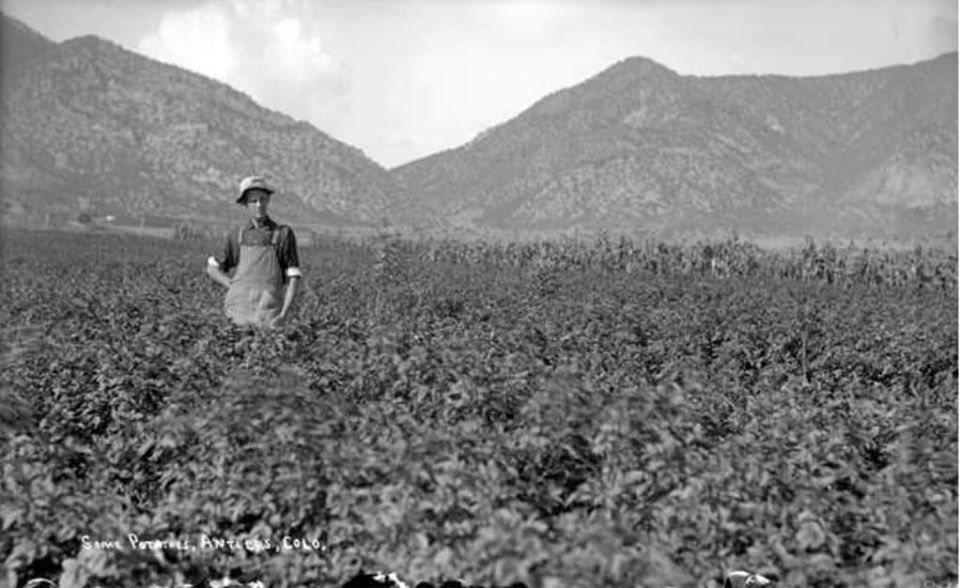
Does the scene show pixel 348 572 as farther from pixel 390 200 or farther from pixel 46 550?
pixel 390 200

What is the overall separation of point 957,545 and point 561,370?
78.4 inches

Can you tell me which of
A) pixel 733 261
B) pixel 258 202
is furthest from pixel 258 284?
pixel 733 261

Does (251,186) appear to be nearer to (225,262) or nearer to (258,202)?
(258,202)

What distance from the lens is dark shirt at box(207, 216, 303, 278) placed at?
7.22 m

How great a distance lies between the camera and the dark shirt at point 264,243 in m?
7.22

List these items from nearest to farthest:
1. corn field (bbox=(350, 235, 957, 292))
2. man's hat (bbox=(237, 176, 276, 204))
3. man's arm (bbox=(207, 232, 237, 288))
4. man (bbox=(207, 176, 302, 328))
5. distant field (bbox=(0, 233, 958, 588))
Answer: distant field (bbox=(0, 233, 958, 588))
man's hat (bbox=(237, 176, 276, 204))
man (bbox=(207, 176, 302, 328))
man's arm (bbox=(207, 232, 237, 288))
corn field (bbox=(350, 235, 957, 292))

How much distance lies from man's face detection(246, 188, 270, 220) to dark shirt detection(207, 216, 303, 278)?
0.06m

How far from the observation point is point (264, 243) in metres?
7.23

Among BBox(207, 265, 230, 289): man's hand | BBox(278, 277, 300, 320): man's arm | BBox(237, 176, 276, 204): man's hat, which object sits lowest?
BBox(278, 277, 300, 320): man's arm

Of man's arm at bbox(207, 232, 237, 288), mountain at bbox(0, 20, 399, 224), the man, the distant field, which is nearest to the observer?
the distant field

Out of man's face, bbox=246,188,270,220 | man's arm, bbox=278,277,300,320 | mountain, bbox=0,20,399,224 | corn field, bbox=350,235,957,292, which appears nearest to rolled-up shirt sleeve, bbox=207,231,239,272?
man's face, bbox=246,188,270,220

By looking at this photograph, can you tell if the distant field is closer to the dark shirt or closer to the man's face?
the dark shirt

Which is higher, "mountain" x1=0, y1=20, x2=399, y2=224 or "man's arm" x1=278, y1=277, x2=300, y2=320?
"mountain" x1=0, y1=20, x2=399, y2=224

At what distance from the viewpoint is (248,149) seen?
172 m
